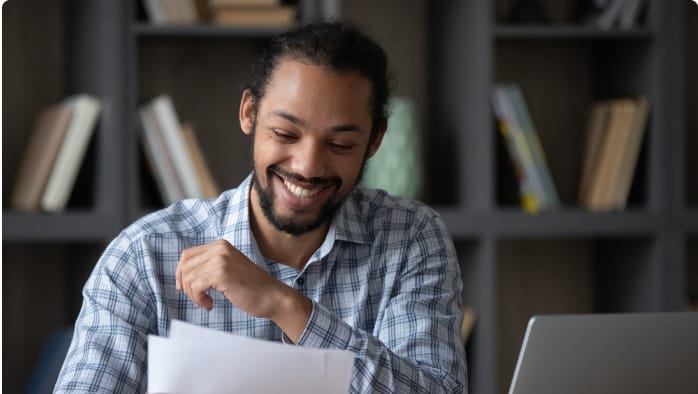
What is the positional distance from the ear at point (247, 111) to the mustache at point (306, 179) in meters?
0.14

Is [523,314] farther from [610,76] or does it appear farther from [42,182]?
[42,182]

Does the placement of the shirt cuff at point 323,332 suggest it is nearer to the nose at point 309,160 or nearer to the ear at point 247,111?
the nose at point 309,160

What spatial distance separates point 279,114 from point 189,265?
29 cm

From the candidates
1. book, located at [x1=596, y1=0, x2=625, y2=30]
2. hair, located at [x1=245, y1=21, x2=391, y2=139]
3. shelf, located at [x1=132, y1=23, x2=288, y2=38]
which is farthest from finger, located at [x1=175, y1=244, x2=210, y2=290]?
book, located at [x1=596, y1=0, x2=625, y2=30]

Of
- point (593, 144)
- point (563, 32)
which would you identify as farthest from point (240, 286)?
point (593, 144)

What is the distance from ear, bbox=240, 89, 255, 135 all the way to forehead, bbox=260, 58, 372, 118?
11 cm

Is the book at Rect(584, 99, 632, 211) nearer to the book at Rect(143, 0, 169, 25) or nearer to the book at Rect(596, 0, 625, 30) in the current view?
the book at Rect(596, 0, 625, 30)

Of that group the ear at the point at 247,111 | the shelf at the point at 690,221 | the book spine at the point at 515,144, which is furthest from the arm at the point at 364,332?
the shelf at the point at 690,221

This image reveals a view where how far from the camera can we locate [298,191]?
57.0 inches

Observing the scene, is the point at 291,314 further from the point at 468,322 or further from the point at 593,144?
the point at 593,144

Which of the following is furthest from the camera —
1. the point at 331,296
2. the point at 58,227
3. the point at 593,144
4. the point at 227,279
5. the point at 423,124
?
the point at 423,124

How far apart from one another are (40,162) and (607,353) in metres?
1.61

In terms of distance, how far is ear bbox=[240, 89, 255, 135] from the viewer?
1569mm

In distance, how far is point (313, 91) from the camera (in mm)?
1403
